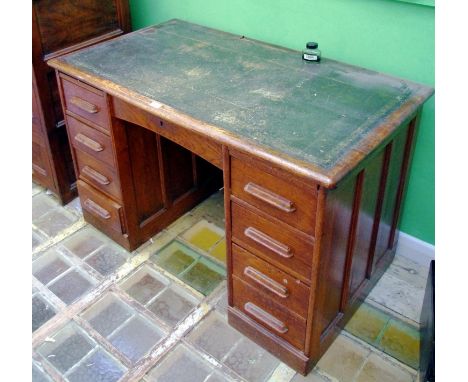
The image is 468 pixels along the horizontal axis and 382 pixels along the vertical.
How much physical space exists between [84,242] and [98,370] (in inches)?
29.5

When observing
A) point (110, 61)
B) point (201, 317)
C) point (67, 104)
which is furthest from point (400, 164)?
point (67, 104)

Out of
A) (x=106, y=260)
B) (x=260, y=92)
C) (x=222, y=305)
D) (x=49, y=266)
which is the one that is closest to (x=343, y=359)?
(x=222, y=305)

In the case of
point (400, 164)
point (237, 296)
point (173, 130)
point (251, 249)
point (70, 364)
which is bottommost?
point (70, 364)

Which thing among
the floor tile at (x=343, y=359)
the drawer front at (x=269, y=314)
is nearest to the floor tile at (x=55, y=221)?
the drawer front at (x=269, y=314)

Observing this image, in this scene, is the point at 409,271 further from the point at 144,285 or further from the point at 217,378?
the point at 144,285

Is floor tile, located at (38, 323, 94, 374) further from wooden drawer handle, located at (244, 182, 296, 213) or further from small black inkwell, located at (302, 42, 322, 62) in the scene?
small black inkwell, located at (302, 42, 322, 62)

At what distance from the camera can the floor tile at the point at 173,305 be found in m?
2.01

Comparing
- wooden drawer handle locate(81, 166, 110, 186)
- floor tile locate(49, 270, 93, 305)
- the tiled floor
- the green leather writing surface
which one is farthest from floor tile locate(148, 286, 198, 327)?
the green leather writing surface

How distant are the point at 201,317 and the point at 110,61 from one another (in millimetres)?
1124

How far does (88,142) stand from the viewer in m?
2.11

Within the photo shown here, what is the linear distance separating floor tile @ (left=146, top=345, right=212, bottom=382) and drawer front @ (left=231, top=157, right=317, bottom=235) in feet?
2.33

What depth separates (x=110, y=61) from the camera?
1.97 m
